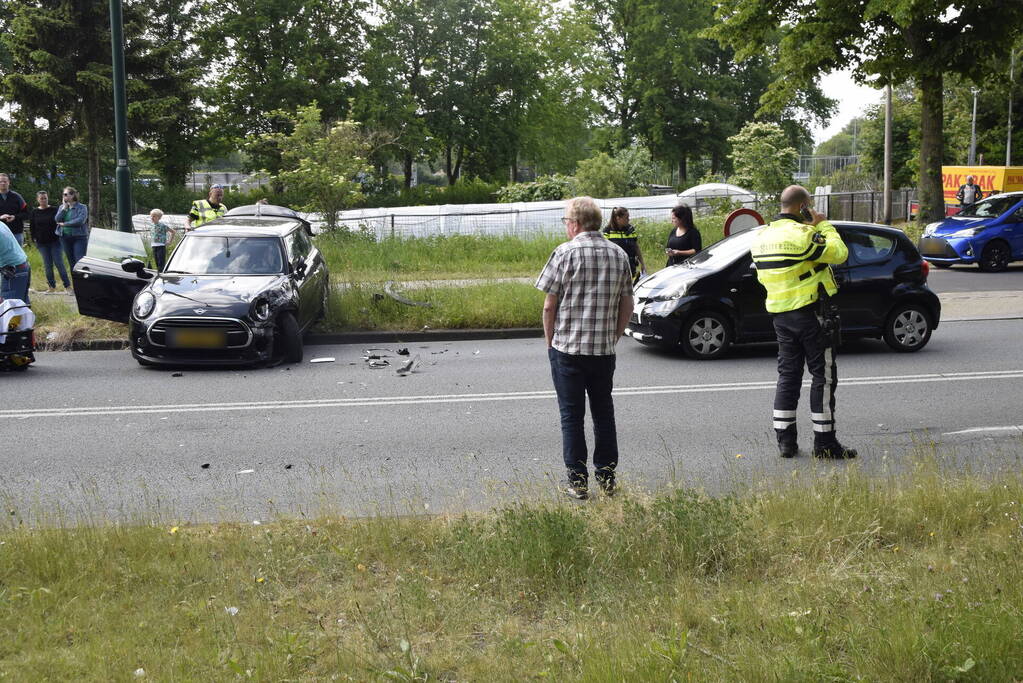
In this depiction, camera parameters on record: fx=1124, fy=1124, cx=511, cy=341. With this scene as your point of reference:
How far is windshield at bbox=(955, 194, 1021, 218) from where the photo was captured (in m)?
24.4

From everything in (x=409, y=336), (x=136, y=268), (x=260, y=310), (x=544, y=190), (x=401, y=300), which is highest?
(x=544, y=190)

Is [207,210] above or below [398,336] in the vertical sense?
above

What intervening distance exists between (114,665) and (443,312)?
36.7ft

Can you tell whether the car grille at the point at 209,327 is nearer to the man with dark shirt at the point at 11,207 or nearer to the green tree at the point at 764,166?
the man with dark shirt at the point at 11,207

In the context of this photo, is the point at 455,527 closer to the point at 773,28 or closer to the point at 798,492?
the point at 798,492

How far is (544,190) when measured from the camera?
42.1 meters

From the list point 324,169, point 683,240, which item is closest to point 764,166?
point 324,169

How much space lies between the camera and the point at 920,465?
265 inches

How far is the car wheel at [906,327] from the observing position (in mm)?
12805

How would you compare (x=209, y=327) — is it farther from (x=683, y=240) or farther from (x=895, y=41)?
(x=895, y=41)

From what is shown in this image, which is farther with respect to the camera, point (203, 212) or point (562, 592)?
point (203, 212)

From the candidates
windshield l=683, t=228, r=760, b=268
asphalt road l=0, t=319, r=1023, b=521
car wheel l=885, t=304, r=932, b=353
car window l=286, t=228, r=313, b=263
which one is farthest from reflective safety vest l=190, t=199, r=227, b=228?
car wheel l=885, t=304, r=932, b=353

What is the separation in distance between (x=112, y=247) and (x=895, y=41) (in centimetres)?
2152

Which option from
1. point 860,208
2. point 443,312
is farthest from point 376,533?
point 860,208
